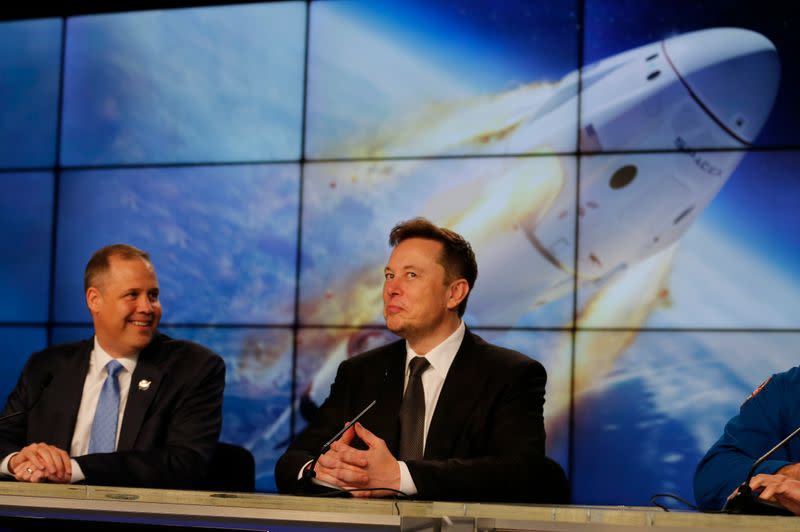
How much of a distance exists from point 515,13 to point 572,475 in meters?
2.16

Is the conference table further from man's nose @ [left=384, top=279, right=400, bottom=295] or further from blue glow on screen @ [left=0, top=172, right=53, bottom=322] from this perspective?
blue glow on screen @ [left=0, top=172, right=53, bottom=322]

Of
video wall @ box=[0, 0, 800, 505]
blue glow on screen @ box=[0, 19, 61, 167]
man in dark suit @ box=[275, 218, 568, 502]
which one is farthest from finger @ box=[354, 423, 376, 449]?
blue glow on screen @ box=[0, 19, 61, 167]

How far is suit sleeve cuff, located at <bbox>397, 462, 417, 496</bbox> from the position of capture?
90.9 inches

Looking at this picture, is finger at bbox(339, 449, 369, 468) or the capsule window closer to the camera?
finger at bbox(339, 449, 369, 468)

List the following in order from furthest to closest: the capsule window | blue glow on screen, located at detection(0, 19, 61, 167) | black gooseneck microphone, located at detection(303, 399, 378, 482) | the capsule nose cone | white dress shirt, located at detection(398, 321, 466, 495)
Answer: blue glow on screen, located at detection(0, 19, 61, 167) → the capsule window → the capsule nose cone → white dress shirt, located at detection(398, 321, 466, 495) → black gooseneck microphone, located at detection(303, 399, 378, 482)

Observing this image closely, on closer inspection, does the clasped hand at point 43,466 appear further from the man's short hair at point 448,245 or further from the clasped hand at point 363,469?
the man's short hair at point 448,245

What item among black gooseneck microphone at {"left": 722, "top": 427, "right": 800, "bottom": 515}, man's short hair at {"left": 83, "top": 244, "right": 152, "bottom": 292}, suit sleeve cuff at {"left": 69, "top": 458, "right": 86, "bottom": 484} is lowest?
suit sleeve cuff at {"left": 69, "top": 458, "right": 86, "bottom": 484}

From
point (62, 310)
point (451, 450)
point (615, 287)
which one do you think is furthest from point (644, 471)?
point (62, 310)

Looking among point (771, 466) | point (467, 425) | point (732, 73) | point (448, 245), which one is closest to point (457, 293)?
point (448, 245)

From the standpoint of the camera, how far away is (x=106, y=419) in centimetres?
309

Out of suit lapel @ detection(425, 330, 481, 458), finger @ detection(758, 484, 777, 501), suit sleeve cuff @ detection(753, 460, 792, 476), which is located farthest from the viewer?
suit lapel @ detection(425, 330, 481, 458)

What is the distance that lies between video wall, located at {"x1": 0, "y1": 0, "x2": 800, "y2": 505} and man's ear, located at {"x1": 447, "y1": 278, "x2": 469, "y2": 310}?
189cm

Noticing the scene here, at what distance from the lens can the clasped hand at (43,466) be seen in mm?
2680

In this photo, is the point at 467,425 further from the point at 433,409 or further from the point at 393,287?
the point at 393,287
